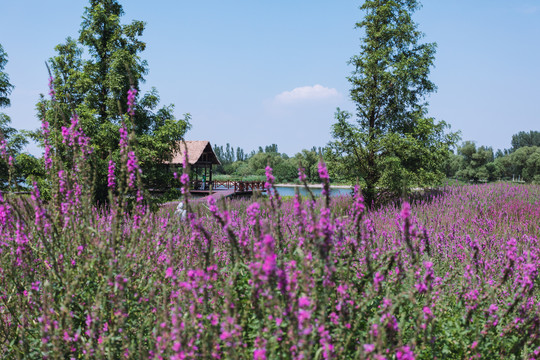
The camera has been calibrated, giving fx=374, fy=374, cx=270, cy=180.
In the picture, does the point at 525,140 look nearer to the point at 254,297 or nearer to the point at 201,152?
the point at 201,152

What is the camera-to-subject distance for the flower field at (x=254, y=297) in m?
Answer: 1.94

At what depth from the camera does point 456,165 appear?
81625mm

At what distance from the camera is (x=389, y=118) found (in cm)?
1747

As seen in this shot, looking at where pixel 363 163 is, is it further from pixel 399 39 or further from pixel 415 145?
pixel 399 39

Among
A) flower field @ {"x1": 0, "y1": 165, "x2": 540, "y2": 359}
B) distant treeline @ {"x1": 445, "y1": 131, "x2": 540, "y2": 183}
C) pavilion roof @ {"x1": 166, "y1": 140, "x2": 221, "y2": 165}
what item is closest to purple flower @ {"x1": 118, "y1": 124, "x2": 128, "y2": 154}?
flower field @ {"x1": 0, "y1": 165, "x2": 540, "y2": 359}

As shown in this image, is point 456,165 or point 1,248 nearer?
point 1,248

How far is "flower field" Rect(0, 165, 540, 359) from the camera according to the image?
1941 mm

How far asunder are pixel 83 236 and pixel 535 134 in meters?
186

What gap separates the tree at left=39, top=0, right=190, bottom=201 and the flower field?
1145cm

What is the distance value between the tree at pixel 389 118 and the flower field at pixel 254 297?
12.5 meters

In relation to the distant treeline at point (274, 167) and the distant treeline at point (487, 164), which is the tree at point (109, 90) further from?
the distant treeline at point (487, 164)

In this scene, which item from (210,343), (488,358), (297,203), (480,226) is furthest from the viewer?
(480,226)

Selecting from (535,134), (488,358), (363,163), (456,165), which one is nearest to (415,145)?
(363,163)

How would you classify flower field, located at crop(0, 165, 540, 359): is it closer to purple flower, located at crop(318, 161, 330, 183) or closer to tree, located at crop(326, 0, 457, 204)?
purple flower, located at crop(318, 161, 330, 183)
